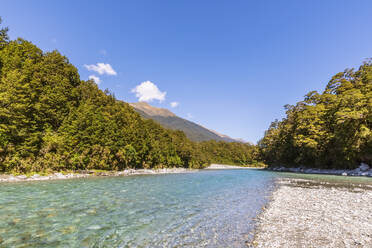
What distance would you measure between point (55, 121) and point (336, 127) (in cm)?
6731

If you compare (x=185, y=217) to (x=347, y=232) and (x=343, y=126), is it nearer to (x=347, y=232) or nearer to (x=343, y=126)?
(x=347, y=232)

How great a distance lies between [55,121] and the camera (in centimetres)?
4178

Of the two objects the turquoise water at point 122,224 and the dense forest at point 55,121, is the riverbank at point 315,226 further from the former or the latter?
the dense forest at point 55,121

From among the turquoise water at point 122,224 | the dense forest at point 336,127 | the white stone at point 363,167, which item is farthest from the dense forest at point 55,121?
the white stone at point 363,167

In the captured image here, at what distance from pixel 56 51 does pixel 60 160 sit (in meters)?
31.6

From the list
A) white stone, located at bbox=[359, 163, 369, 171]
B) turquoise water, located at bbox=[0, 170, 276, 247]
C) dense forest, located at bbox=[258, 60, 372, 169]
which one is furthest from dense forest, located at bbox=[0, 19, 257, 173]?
white stone, located at bbox=[359, 163, 369, 171]

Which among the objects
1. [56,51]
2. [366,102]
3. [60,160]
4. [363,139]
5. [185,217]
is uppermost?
[56,51]

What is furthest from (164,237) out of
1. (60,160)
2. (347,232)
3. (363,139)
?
(363,139)

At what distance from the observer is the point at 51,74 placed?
4509 centimetres

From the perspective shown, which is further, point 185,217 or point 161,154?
point 161,154

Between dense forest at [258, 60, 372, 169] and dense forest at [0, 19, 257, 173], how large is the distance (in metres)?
51.4

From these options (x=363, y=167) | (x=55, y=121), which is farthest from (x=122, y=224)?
→ (x=363, y=167)

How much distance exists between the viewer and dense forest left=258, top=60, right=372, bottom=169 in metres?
40.6

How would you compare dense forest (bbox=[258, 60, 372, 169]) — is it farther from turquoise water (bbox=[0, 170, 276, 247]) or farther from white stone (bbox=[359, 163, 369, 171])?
turquoise water (bbox=[0, 170, 276, 247])
